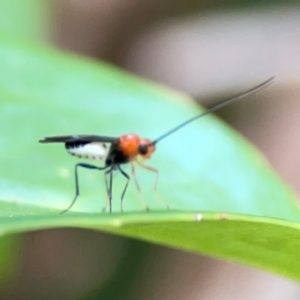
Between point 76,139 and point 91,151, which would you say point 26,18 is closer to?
point 91,151

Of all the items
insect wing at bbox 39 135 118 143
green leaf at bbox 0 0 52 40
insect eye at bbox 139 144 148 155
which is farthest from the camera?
green leaf at bbox 0 0 52 40

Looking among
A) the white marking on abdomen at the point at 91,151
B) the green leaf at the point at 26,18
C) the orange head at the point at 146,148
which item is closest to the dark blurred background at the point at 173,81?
the green leaf at the point at 26,18

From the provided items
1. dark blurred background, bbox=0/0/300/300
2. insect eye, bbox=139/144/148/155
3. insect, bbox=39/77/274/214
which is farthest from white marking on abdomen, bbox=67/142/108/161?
dark blurred background, bbox=0/0/300/300

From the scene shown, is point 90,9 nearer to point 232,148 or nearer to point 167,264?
point 167,264

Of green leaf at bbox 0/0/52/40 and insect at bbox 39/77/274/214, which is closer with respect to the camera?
insect at bbox 39/77/274/214

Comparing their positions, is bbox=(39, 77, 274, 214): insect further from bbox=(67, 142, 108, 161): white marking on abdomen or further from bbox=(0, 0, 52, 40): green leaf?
bbox=(0, 0, 52, 40): green leaf

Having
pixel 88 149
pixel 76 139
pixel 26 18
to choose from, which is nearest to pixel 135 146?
pixel 88 149
